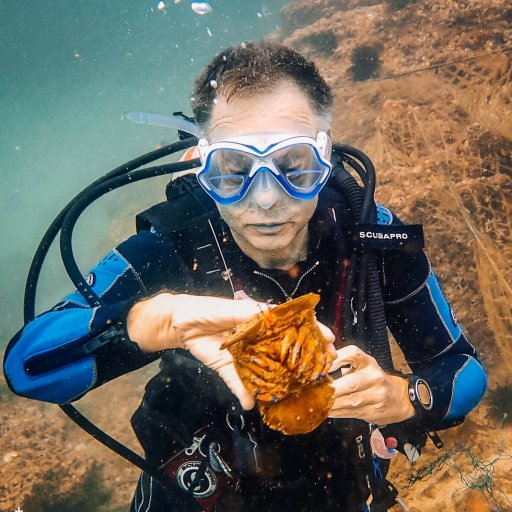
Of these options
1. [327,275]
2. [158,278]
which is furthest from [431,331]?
[158,278]

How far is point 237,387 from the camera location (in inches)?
57.7

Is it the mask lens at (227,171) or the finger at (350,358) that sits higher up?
the mask lens at (227,171)

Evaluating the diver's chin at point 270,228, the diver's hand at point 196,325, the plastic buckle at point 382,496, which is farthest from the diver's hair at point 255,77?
the plastic buckle at point 382,496

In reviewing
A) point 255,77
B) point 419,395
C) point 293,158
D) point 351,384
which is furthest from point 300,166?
point 419,395

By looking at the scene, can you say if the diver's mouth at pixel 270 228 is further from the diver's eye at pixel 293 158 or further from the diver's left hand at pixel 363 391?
the diver's left hand at pixel 363 391

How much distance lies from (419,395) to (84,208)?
2405 mm

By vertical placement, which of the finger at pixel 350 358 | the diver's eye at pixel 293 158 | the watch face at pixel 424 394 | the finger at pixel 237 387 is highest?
the diver's eye at pixel 293 158

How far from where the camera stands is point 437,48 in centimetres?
732

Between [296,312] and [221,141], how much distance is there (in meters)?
1.27

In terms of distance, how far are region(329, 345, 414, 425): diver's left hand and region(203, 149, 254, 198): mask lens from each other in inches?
43.2

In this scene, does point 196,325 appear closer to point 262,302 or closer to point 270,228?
point 262,302

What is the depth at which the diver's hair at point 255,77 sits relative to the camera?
224cm

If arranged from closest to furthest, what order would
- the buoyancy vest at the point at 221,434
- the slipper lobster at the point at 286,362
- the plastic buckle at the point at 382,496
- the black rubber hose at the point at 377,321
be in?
the slipper lobster at the point at 286,362, the buoyancy vest at the point at 221,434, the black rubber hose at the point at 377,321, the plastic buckle at the point at 382,496

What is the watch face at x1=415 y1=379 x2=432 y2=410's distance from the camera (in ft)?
7.29
